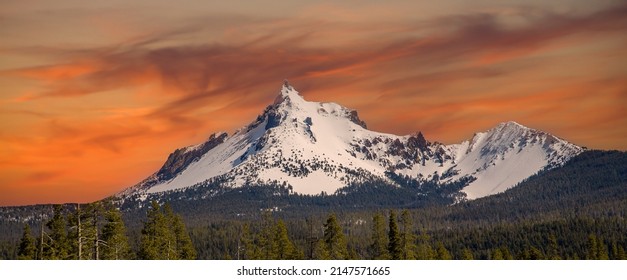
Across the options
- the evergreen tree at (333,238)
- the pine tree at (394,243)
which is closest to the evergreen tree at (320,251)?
the evergreen tree at (333,238)

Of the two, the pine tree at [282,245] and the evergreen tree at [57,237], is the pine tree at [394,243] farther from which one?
the evergreen tree at [57,237]

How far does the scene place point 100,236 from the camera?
47281 millimetres

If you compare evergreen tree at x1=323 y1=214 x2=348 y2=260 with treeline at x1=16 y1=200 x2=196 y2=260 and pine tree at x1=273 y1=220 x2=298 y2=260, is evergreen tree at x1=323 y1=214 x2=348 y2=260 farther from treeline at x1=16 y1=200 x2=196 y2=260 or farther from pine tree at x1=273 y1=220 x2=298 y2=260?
treeline at x1=16 y1=200 x2=196 y2=260

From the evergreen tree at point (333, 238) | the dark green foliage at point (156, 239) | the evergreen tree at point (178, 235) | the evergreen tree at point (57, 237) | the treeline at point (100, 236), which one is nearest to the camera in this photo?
A: the treeline at point (100, 236)

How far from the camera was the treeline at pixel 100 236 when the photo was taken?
32.4m

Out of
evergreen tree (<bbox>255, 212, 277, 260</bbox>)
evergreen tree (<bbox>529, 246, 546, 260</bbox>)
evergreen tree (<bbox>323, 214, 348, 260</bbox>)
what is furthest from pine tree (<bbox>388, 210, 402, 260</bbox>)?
evergreen tree (<bbox>529, 246, 546, 260</bbox>)

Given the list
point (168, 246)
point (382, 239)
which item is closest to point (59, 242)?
point (168, 246)

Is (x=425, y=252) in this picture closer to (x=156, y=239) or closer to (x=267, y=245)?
(x=267, y=245)

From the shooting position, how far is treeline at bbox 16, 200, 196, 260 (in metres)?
32.4
